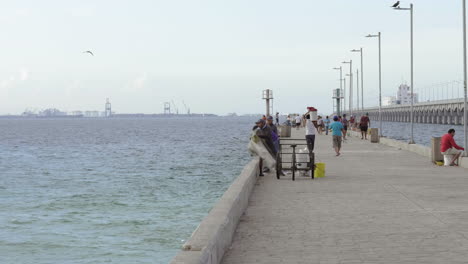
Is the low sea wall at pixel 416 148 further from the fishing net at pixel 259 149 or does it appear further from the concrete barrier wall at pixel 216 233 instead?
the concrete barrier wall at pixel 216 233

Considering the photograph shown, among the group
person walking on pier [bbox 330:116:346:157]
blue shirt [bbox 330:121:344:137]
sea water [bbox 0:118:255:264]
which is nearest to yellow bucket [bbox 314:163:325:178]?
sea water [bbox 0:118:255:264]

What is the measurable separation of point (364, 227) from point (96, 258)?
6702 millimetres

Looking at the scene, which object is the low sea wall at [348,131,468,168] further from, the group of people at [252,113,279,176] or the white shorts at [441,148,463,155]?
the group of people at [252,113,279,176]

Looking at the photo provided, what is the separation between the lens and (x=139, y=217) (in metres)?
21.3

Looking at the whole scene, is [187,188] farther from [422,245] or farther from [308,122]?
[422,245]

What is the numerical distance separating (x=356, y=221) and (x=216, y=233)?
3707mm

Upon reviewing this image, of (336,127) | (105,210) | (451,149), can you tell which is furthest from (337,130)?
(105,210)

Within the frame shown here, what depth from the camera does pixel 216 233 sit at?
8430mm

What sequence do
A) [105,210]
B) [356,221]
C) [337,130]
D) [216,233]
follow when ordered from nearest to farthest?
[216,233]
[356,221]
[105,210]
[337,130]

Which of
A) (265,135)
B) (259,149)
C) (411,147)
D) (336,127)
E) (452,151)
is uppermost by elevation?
(265,135)

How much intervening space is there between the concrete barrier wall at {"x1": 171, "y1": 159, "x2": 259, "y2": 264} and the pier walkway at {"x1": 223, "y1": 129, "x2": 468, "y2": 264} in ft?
0.62

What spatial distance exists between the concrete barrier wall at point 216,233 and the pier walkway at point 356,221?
0.19 m

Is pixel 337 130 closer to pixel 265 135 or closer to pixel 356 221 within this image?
pixel 265 135

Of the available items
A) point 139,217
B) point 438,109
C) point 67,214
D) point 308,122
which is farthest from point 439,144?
point 438,109
